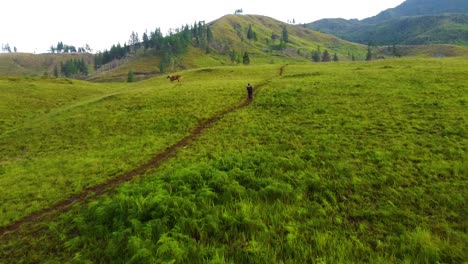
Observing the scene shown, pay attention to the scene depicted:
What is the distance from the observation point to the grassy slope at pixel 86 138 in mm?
17919

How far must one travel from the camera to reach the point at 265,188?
13.4 metres

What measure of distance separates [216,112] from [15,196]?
20.5 meters

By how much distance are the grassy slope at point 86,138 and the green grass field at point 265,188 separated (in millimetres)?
187

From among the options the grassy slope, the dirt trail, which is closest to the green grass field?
the grassy slope

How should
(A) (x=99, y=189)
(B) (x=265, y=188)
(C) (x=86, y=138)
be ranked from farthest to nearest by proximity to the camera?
(C) (x=86, y=138) < (A) (x=99, y=189) < (B) (x=265, y=188)

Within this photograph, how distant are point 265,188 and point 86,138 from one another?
A: 74.4ft

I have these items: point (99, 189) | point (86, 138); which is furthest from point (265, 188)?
point (86, 138)

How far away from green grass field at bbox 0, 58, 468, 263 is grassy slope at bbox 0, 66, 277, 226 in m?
0.19

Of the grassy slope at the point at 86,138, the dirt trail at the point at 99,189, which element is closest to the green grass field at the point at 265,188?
the grassy slope at the point at 86,138

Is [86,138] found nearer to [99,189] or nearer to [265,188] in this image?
[99,189]

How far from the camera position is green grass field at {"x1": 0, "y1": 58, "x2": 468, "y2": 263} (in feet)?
31.7

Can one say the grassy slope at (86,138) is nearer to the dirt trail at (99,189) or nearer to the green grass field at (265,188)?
the green grass field at (265,188)

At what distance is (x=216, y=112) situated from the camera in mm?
32906

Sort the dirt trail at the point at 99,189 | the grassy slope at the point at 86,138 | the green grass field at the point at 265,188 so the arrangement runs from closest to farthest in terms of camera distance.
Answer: the green grass field at the point at 265,188 → the dirt trail at the point at 99,189 → the grassy slope at the point at 86,138
